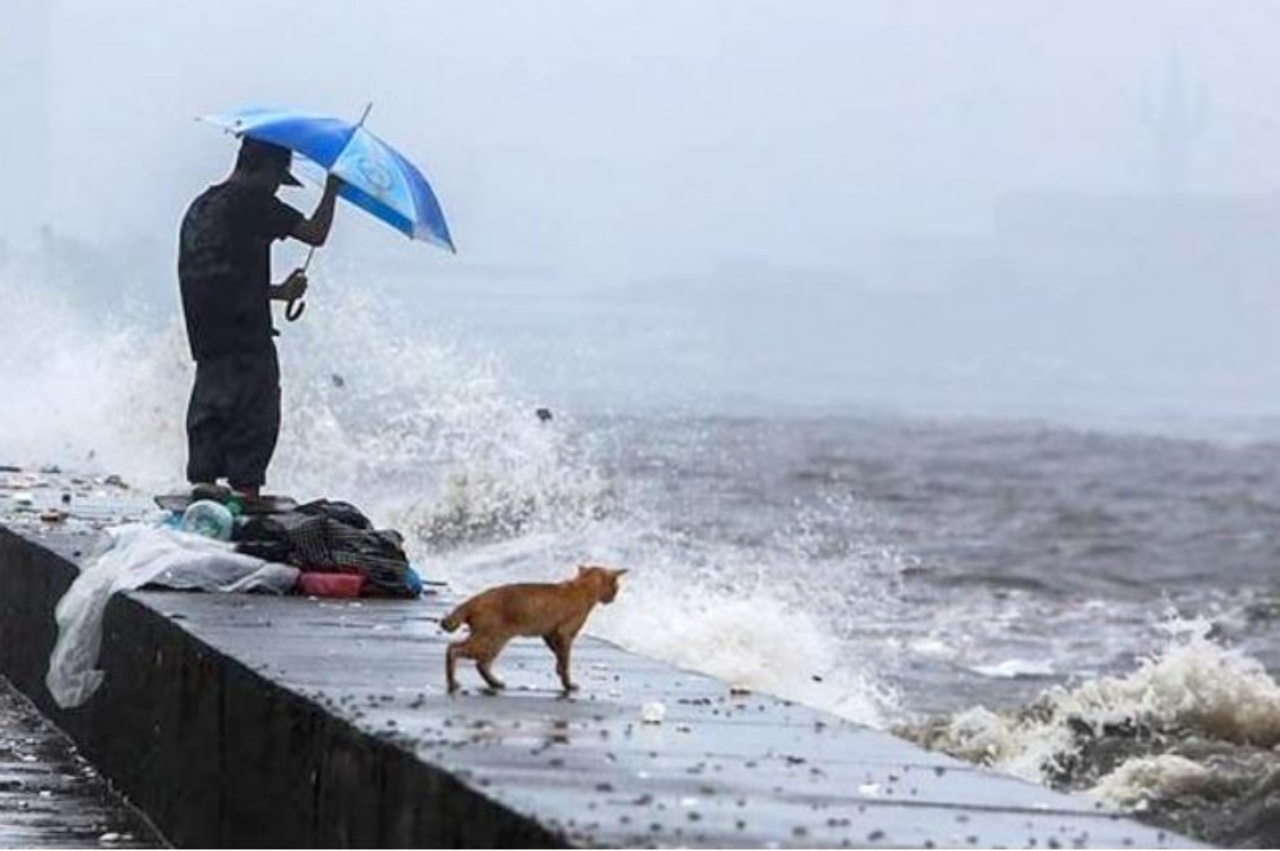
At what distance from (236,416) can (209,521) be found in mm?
1495

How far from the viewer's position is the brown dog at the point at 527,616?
273 inches

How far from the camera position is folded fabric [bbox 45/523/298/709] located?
30.0 ft

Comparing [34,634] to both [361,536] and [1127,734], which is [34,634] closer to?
[361,536]

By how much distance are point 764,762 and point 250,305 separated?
18.5 ft

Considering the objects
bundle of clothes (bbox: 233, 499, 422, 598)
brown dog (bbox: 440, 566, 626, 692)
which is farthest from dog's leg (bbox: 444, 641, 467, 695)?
bundle of clothes (bbox: 233, 499, 422, 598)

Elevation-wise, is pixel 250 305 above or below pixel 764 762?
above

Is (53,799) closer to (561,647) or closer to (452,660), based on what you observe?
(452,660)

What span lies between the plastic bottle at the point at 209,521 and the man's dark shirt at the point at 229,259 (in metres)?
1.30

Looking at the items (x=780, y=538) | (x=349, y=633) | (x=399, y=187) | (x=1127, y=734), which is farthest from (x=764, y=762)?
(x=780, y=538)

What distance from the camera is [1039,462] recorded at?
6350cm

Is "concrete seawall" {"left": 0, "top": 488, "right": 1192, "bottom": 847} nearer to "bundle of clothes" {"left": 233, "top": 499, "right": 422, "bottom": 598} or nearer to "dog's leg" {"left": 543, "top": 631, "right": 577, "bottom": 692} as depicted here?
"dog's leg" {"left": 543, "top": 631, "right": 577, "bottom": 692}

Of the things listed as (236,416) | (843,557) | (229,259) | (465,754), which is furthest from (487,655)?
(843,557)

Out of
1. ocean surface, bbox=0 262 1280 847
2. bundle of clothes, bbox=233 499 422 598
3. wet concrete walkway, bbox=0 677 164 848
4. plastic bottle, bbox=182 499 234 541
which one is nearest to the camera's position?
wet concrete walkway, bbox=0 677 164 848

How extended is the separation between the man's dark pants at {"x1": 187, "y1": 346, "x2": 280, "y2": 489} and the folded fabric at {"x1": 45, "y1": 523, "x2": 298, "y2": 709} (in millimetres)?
1885
